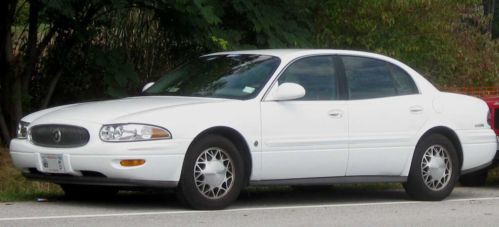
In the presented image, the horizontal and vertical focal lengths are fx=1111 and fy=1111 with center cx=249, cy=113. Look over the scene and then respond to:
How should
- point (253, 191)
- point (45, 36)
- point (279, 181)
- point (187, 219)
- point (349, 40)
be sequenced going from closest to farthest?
point (187, 219), point (279, 181), point (253, 191), point (45, 36), point (349, 40)

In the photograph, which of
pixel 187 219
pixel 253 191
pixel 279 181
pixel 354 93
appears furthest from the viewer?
pixel 253 191

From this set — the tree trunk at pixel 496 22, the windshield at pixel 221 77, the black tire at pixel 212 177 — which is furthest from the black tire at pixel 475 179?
the tree trunk at pixel 496 22

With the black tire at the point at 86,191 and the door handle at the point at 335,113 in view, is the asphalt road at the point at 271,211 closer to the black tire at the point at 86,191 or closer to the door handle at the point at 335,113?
the black tire at the point at 86,191

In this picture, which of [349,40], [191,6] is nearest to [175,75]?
[191,6]

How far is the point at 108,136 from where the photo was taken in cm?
961

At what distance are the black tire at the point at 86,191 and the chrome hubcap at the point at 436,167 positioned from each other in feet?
10.6

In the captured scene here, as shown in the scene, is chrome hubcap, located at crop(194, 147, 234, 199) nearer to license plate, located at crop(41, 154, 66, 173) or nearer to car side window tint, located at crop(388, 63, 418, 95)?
license plate, located at crop(41, 154, 66, 173)

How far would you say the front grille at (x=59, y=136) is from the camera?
32.0ft

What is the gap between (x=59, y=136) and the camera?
32.5ft

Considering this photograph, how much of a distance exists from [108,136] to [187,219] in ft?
3.26

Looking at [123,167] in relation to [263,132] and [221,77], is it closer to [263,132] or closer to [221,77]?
[263,132]

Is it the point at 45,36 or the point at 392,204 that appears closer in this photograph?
the point at 392,204

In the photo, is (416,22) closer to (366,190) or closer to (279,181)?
(366,190)

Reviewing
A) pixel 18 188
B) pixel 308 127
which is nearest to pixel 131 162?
pixel 308 127
